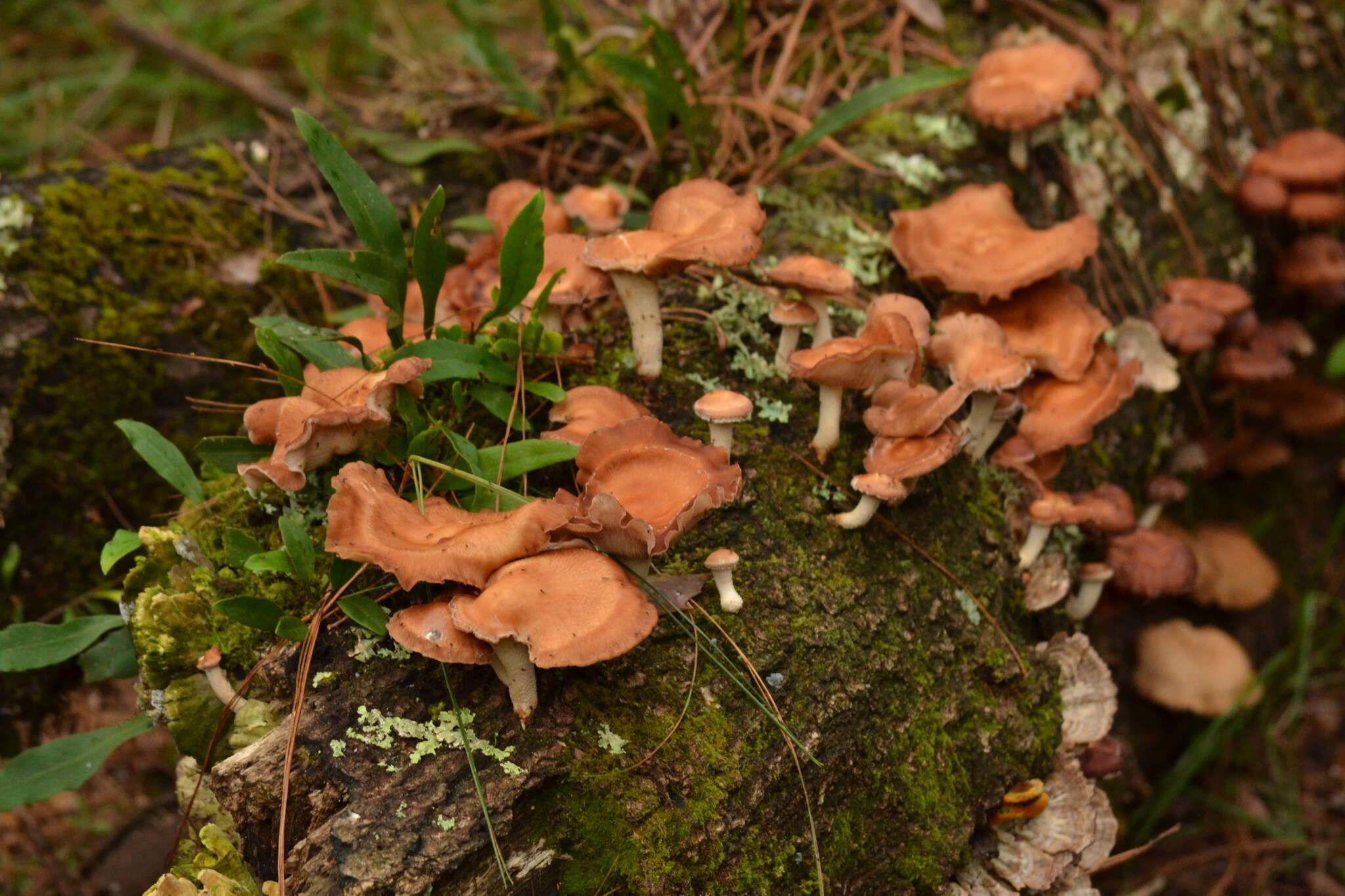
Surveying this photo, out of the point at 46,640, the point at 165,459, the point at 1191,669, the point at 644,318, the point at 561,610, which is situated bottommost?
the point at 1191,669

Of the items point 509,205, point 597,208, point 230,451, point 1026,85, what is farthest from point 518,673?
point 1026,85

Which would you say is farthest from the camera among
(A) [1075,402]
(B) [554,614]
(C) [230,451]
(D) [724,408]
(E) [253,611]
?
(A) [1075,402]

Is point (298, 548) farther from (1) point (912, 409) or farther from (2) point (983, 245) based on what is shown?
(2) point (983, 245)

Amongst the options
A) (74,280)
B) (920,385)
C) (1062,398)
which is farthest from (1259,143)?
(74,280)

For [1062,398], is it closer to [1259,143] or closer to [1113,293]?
[1113,293]

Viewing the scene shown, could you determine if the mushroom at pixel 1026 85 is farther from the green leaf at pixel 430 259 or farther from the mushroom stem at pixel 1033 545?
the green leaf at pixel 430 259

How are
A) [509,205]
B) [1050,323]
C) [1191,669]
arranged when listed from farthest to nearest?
[1191,669]
[509,205]
[1050,323]

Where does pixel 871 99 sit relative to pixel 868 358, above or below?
above
